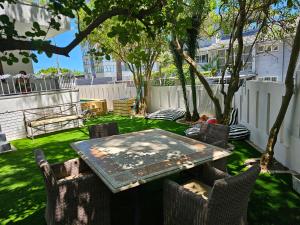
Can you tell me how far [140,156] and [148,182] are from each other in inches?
14.7

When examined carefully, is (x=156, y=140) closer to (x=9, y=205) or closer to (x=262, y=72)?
(x=9, y=205)

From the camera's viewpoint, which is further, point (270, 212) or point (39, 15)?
point (39, 15)

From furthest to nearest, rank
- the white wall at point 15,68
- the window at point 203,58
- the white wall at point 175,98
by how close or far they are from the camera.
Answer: the window at point 203,58, the white wall at point 15,68, the white wall at point 175,98

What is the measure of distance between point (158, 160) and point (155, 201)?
3.57 feet

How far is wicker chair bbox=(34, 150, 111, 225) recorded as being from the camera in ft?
7.64

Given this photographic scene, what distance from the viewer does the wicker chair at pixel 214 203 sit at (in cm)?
183

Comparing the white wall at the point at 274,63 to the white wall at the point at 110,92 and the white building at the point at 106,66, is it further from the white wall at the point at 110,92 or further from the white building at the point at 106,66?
the white building at the point at 106,66

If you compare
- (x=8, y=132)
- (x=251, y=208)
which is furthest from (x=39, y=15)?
(x=251, y=208)

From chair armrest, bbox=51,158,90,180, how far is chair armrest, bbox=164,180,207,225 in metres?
1.47

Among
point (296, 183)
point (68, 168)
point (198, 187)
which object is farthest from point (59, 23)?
point (296, 183)

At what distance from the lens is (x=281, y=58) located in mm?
13266

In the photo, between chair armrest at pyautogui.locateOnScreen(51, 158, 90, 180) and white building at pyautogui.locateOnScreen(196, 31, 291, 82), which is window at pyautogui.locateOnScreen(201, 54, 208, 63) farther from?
chair armrest at pyautogui.locateOnScreen(51, 158, 90, 180)

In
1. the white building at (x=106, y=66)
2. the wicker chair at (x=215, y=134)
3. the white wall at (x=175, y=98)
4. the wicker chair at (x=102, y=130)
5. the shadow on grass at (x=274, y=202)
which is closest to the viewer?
the shadow on grass at (x=274, y=202)

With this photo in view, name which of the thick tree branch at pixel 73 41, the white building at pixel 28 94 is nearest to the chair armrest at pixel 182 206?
the thick tree branch at pixel 73 41
